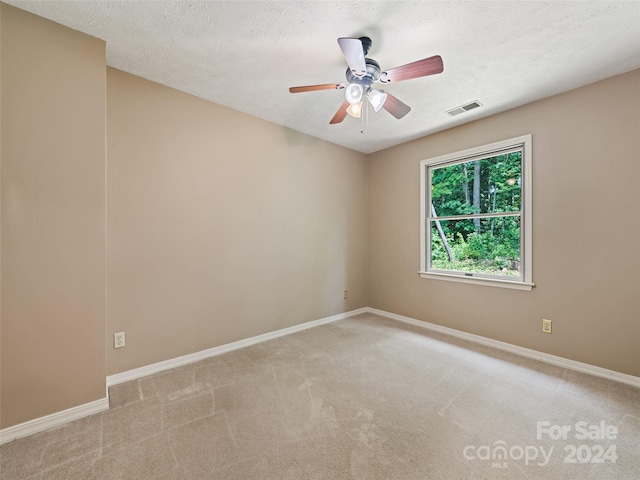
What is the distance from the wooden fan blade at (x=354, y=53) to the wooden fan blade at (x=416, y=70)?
0.17 metres

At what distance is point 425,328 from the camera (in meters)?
3.70

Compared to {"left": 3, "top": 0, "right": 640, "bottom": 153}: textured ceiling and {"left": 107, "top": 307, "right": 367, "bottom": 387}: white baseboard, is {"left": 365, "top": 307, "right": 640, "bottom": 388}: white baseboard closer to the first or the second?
{"left": 107, "top": 307, "right": 367, "bottom": 387}: white baseboard

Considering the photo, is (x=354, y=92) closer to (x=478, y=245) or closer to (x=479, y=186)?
(x=479, y=186)

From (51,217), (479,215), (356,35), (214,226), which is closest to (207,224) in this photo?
(214,226)

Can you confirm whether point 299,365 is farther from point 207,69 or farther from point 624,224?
point 624,224

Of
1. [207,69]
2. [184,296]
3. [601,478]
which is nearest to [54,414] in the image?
[184,296]

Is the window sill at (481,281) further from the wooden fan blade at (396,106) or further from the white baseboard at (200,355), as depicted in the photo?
the wooden fan blade at (396,106)

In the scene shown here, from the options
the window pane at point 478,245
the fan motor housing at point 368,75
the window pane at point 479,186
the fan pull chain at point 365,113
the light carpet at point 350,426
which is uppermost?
the fan pull chain at point 365,113

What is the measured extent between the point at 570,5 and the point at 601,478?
264 centimetres

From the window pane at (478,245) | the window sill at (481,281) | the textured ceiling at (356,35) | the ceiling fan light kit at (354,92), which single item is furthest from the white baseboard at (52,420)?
the window pane at (478,245)

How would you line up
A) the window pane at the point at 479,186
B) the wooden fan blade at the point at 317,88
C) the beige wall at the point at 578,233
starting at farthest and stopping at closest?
1. the window pane at the point at 479,186
2. the beige wall at the point at 578,233
3. the wooden fan blade at the point at 317,88

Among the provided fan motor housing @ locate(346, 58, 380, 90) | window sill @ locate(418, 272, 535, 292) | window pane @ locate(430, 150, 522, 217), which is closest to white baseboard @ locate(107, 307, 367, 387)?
window sill @ locate(418, 272, 535, 292)

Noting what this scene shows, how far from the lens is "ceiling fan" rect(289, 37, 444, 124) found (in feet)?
5.52

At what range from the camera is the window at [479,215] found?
294 cm
